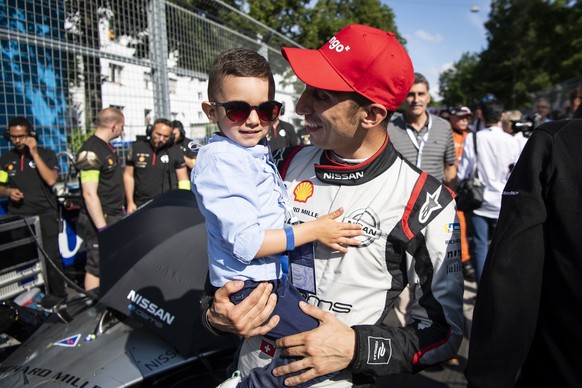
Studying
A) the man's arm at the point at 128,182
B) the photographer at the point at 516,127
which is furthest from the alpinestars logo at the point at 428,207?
the man's arm at the point at 128,182

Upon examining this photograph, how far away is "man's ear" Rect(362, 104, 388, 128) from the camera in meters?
1.41

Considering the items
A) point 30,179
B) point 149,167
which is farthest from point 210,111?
point 149,167

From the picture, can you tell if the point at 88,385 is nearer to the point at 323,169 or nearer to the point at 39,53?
the point at 323,169

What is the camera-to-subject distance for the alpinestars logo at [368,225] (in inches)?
52.7

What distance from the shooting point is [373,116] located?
1.43 metres

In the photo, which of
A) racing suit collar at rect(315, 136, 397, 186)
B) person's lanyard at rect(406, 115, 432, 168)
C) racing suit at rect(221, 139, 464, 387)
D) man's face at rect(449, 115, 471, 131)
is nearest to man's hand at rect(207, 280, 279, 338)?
racing suit at rect(221, 139, 464, 387)

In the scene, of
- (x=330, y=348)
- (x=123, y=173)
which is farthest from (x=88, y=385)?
(x=123, y=173)

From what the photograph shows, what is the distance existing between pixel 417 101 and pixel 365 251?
2.93 m

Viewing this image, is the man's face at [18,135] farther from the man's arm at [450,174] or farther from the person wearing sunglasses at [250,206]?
the man's arm at [450,174]

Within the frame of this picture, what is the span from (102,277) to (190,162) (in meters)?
3.56

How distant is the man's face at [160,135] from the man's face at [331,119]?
402cm

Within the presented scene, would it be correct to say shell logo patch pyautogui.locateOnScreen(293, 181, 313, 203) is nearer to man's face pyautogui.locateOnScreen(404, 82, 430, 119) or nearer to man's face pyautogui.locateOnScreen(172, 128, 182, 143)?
man's face pyautogui.locateOnScreen(404, 82, 430, 119)

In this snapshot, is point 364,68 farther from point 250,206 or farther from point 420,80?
point 420,80

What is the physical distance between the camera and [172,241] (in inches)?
91.7
